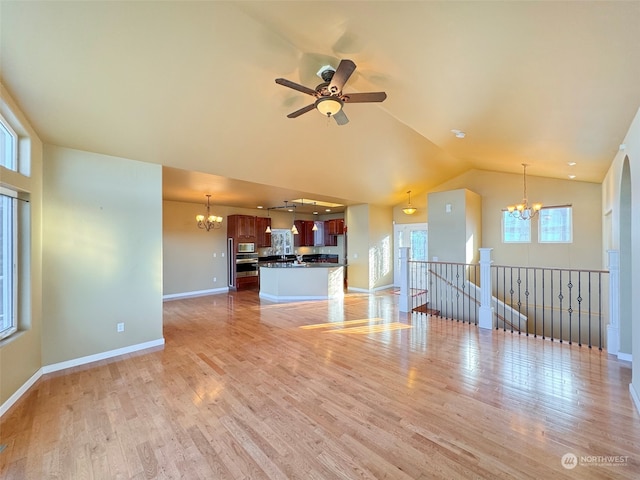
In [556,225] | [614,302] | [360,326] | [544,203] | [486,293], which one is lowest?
[360,326]

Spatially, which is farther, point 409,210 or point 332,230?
point 332,230

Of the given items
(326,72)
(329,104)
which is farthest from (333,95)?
(326,72)

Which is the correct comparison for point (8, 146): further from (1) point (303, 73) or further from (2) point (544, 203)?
(2) point (544, 203)

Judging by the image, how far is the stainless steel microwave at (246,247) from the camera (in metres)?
8.73

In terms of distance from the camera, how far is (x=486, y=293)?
4.96m

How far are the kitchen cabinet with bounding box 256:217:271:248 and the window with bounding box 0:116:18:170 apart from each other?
6.42 m

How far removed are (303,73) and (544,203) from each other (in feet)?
22.1

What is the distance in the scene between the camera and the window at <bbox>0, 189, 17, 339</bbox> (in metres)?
2.75

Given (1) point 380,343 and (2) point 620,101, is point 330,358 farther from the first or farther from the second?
(2) point 620,101

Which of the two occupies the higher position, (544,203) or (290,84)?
(290,84)

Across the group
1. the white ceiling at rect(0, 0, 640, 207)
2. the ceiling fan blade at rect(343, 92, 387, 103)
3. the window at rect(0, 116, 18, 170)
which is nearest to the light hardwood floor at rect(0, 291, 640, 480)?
the window at rect(0, 116, 18, 170)

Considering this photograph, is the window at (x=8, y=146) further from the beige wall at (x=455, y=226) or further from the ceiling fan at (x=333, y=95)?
the beige wall at (x=455, y=226)

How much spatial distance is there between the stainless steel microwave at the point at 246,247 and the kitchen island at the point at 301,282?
159 cm

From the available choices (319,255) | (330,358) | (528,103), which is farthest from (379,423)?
(319,255)
